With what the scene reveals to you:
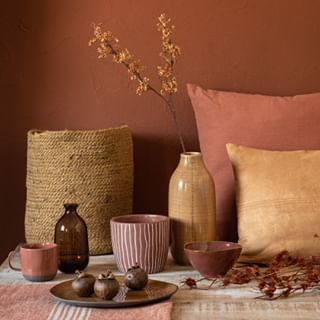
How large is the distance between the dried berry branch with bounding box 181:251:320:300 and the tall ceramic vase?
168 millimetres

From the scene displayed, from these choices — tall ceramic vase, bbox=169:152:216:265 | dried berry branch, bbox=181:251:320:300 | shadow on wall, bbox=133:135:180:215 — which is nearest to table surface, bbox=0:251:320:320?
dried berry branch, bbox=181:251:320:300

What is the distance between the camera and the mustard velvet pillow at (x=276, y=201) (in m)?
2.02

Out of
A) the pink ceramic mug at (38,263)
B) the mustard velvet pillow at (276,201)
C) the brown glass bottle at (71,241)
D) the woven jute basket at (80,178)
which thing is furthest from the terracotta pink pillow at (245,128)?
the pink ceramic mug at (38,263)

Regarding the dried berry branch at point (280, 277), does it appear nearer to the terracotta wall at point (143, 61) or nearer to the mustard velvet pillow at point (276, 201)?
the mustard velvet pillow at point (276, 201)

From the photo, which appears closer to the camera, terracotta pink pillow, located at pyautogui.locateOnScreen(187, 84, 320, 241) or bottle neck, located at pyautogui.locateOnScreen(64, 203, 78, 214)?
bottle neck, located at pyautogui.locateOnScreen(64, 203, 78, 214)

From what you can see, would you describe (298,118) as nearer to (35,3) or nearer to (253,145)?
(253,145)

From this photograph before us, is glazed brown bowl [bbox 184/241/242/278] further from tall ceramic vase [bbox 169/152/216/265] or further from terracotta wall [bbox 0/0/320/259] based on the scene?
terracotta wall [bbox 0/0/320/259]

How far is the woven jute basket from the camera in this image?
2.21 m

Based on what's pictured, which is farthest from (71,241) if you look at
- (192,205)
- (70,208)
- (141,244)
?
(192,205)

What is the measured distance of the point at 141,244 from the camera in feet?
6.55

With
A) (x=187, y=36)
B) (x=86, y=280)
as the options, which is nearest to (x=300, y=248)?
(x=86, y=280)

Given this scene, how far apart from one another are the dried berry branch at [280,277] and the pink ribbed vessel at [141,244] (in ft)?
0.45

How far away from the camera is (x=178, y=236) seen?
2111 millimetres

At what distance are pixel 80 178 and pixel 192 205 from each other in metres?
0.36
